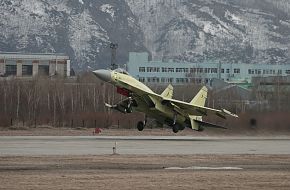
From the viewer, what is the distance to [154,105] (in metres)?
65.7

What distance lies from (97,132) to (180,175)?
43.2 meters

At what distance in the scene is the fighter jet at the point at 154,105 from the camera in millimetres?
64312

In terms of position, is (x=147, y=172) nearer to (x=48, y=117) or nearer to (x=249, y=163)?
(x=249, y=163)

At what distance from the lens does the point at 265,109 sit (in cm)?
5831

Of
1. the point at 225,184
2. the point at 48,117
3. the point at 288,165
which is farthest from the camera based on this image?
the point at 48,117

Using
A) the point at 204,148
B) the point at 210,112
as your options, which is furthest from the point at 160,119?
the point at 204,148

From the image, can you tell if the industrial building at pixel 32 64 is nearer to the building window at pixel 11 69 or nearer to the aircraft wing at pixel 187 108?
the building window at pixel 11 69

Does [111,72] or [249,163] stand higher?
[111,72]

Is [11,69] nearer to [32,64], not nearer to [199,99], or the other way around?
[32,64]

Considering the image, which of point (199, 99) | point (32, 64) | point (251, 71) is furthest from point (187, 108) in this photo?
point (251, 71)

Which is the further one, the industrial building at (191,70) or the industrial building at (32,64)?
the industrial building at (191,70)

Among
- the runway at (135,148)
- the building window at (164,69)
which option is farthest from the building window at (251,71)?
the runway at (135,148)

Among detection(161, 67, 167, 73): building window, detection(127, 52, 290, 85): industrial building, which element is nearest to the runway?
detection(127, 52, 290, 85): industrial building

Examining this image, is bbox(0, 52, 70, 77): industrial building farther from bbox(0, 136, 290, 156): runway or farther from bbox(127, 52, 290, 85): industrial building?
bbox(0, 136, 290, 156): runway
